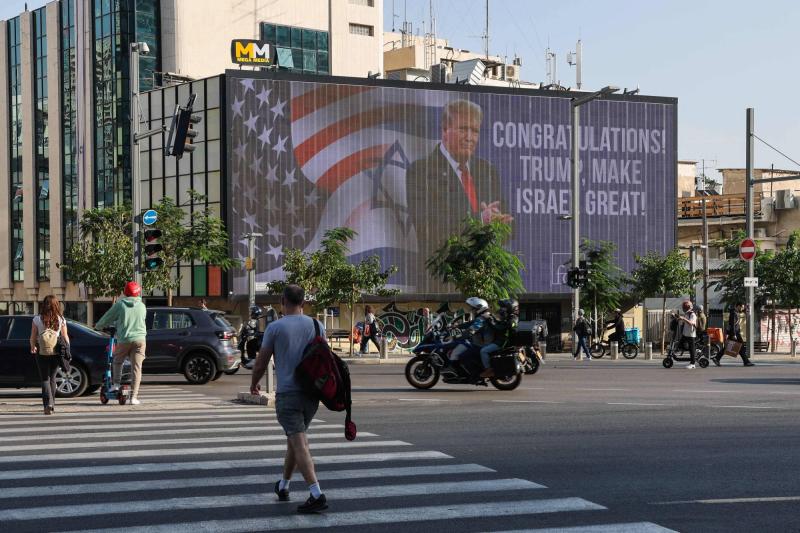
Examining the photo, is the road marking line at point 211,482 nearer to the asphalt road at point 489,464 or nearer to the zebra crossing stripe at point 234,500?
the asphalt road at point 489,464

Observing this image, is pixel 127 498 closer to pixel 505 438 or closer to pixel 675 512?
pixel 675 512

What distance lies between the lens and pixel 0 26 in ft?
275

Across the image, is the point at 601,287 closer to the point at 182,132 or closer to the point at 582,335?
the point at 582,335

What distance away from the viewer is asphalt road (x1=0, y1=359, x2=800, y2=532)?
29.0 feet

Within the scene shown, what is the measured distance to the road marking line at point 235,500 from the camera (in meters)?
9.00

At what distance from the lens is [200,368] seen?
2491 cm

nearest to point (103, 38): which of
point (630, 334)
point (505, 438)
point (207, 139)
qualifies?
point (207, 139)

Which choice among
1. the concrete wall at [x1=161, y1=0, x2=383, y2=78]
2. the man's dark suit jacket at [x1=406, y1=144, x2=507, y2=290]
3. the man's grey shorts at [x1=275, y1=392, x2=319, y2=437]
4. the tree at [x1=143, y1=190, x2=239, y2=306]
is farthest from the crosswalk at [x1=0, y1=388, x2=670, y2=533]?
the concrete wall at [x1=161, y1=0, x2=383, y2=78]

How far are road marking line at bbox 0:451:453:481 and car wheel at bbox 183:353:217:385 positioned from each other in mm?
13038

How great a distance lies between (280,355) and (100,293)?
50.0 metres

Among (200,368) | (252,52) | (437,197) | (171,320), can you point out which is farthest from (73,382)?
(252,52)

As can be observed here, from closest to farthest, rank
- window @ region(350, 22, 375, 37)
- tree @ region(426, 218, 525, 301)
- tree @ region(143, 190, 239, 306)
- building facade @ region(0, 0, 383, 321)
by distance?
tree @ region(426, 218, 525, 301), tree @ region(143, 190, 239, 306), building facade @ region(0, 0, 383, 321), window @ region(350, 22, 375, 37)

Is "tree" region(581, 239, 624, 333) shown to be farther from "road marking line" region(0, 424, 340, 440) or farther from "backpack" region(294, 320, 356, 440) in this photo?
"backpack" region(294, 320, 356, 440)

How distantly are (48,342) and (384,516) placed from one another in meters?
8.95
